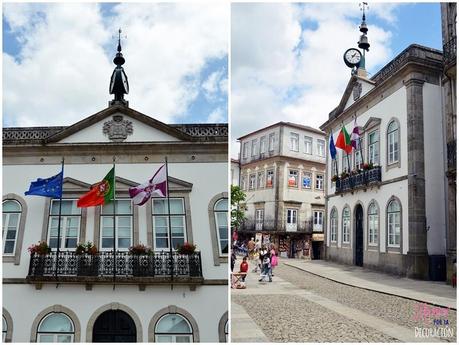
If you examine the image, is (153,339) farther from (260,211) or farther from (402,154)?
(402,154)

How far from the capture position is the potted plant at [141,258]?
20.2 ft

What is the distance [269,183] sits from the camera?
632 cm

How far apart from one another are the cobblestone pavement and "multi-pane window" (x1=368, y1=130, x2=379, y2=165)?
3153 millimetres

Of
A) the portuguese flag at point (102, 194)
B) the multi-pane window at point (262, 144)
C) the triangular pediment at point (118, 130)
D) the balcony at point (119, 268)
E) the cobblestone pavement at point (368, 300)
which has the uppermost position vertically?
the triangular pediment at point (118, 130)

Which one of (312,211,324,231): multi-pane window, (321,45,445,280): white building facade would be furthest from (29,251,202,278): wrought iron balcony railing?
(312,211,324,231): multi-pane window

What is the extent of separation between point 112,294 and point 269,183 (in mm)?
2357

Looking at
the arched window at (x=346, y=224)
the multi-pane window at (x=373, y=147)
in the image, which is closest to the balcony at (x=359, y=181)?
the multi-pane window at (x=373, y=147)

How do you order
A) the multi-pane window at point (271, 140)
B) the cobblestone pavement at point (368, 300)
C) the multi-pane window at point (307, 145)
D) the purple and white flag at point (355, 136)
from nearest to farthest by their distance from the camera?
the cobblestone pavement at point (368, 300) < the multi-pane window at point (271, 140) < the multi-pane window at point (307, 145) < the purple and white flag at point (355, 136)

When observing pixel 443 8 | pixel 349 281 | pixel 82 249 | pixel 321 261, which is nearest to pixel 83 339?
pixel 82 249

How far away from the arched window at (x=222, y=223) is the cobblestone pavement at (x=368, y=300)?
5.71ft

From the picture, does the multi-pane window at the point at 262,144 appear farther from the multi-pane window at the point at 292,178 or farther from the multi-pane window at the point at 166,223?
the multi-pane window at the point at 166,223

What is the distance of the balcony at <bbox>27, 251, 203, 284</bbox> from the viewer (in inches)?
240

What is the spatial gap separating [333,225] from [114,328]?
28.4 ft

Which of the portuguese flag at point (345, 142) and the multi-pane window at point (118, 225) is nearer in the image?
the multi-pane window at point (118, 225)
